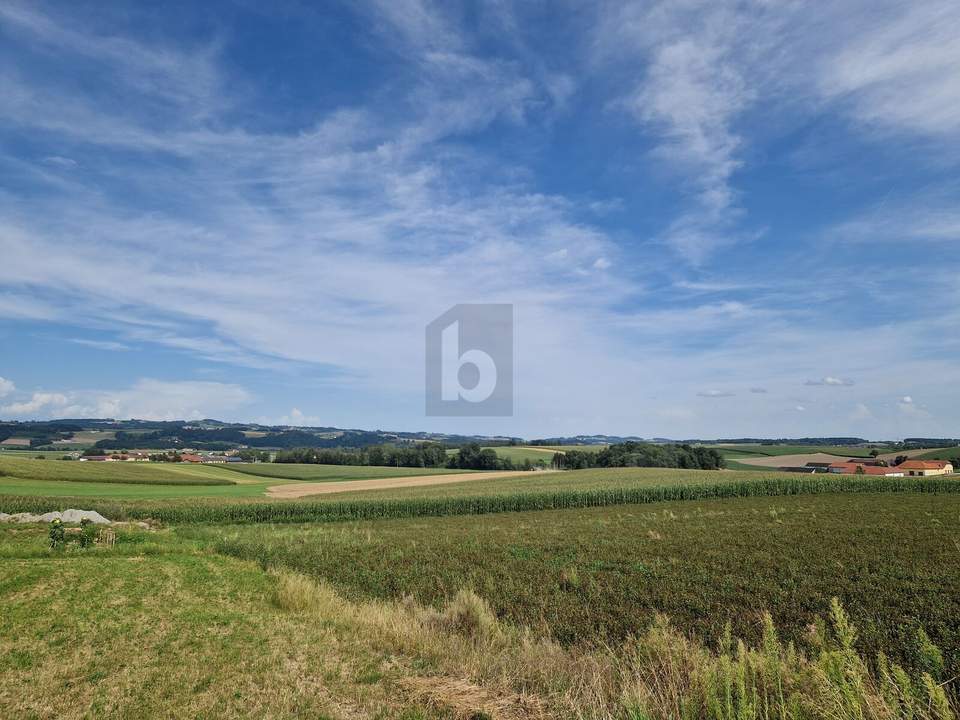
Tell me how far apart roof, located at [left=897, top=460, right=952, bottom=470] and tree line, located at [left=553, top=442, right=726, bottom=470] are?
88.9ft

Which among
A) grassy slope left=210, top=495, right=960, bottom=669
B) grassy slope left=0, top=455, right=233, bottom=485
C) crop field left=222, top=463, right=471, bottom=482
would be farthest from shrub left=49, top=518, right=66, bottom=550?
crop field left=222, top=463, right=471, bottom=482

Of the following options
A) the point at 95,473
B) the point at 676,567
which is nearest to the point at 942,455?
the point at 676,567

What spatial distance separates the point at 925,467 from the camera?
79188mm

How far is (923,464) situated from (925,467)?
109 centimetres

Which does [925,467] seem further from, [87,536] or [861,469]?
[87,536]

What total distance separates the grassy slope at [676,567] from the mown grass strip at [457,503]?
402 inches

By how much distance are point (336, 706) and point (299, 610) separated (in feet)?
18.2

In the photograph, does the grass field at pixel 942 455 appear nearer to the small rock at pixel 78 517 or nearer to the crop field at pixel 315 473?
the crop field at pixel 315 473

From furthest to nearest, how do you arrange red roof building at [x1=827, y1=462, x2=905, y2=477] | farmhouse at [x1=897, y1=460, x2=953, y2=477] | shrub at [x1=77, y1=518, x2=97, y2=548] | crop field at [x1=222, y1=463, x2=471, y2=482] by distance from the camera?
farmhouse at [x1=897, y1=460, x2=953, y2=477], red roof building at [x1=827, y1=462, x2=905, y2=477], crop field at [x1=222, y1=463, x2=471, y2=482], shrub at [x1=77, y1=518, x2=97, y2=548]

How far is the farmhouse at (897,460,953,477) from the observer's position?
A: 77.9m

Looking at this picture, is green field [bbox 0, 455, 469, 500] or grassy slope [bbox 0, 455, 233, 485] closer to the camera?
green field [bbox 0, 455, 469, 500]

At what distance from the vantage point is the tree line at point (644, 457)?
325ft

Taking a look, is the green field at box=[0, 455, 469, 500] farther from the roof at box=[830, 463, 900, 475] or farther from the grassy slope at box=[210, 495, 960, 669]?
the roof at box=[830, 463, 900, 475]

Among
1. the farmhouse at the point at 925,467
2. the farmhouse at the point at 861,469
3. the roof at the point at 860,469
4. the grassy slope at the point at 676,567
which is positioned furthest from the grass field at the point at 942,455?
the grassy slope at the point at 676,567
